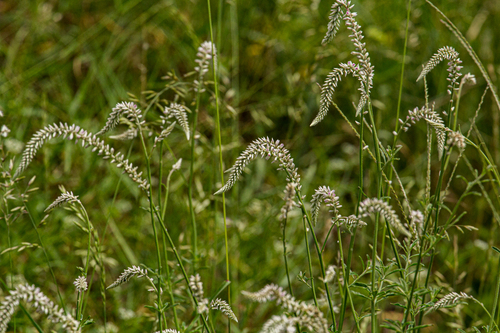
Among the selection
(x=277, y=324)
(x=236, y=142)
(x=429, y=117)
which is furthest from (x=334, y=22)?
(x=236, y=142)

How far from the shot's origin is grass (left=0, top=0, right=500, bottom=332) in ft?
8.68

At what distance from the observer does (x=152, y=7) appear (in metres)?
3.81

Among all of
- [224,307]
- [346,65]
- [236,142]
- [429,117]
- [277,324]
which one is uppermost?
[236,142]

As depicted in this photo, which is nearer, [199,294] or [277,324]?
[277,324]

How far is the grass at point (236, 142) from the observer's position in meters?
2.64

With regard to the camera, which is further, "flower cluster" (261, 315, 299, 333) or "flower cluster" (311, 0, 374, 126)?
"flower cluster" (311, 0, 374, 126)

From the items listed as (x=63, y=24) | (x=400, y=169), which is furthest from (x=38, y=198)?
(x=400, y=169)

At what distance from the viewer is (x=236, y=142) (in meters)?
2.88

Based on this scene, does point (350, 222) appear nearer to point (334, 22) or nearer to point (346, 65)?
point (346, 65)

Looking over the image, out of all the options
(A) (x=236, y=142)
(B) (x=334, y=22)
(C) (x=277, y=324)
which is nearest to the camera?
(C) (x=277, y=324)

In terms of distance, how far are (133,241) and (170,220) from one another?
295mm

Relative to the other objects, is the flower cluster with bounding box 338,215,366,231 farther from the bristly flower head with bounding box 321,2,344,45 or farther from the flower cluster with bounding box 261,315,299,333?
the bristly flower head with bounding box 321,2,344,45

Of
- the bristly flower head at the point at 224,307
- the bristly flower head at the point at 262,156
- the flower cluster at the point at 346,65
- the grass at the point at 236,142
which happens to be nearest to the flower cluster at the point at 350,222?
the bristly flower head at the point at 262,156

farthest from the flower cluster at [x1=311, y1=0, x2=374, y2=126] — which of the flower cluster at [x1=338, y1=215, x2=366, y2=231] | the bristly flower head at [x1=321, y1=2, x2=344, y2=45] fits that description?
the flower cluster at [x1=338, y1=215, x2=366, y2=231]
